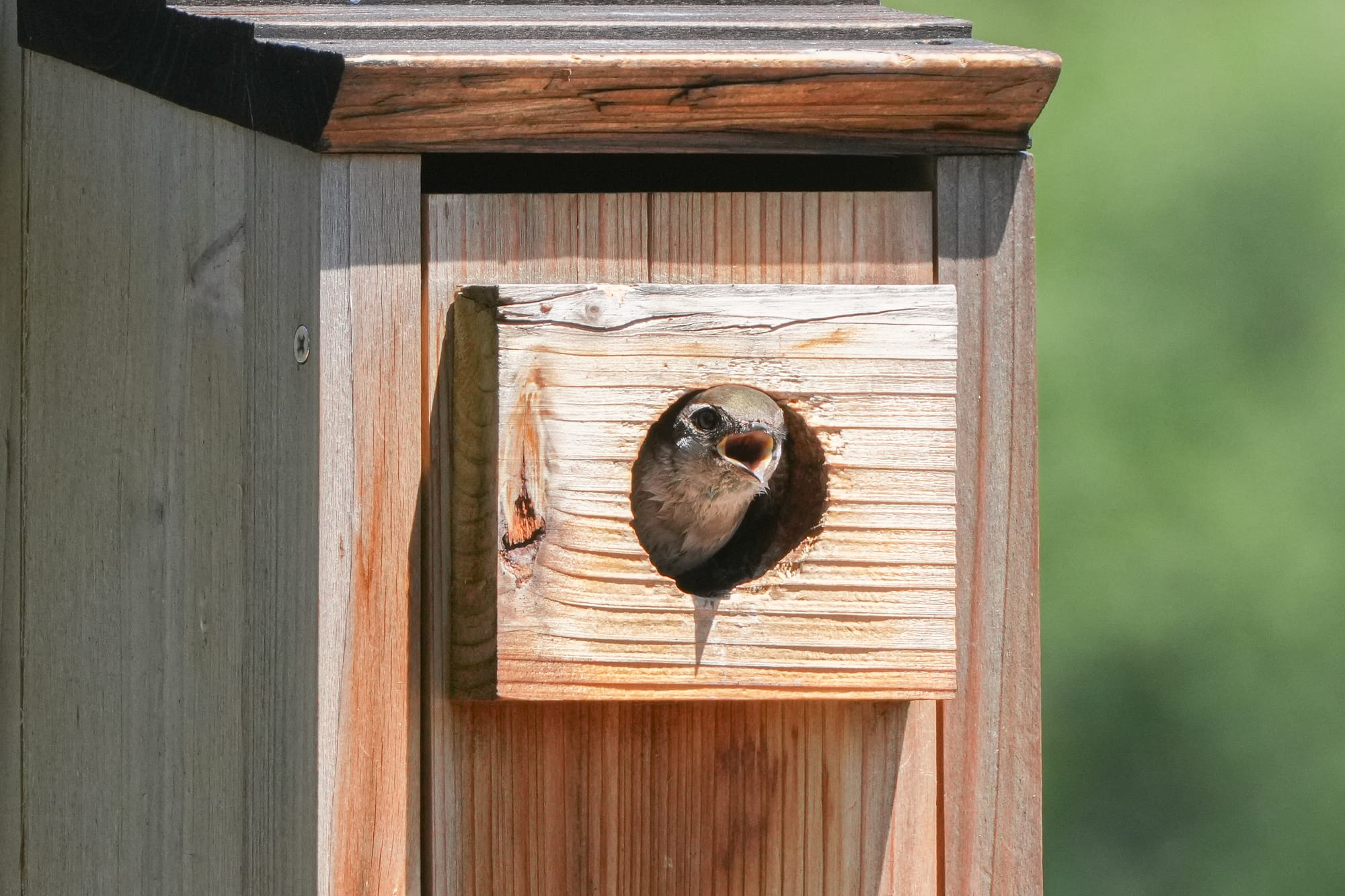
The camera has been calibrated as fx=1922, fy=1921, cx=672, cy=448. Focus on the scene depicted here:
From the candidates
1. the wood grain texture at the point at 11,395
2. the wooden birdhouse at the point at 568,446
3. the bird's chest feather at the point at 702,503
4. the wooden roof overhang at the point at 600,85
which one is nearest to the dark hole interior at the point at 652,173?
the wooden birdhouse at the point at 568,446

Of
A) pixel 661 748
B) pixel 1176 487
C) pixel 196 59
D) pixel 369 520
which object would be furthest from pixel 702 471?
pixel 1176 487

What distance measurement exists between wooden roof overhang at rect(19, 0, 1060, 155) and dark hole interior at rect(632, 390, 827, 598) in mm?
271

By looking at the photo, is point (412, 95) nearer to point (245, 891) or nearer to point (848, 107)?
point (848, 107)

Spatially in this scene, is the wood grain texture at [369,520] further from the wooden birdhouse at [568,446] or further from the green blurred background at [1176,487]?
the green blurred background at [1176,487]

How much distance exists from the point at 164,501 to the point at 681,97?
2.36ft

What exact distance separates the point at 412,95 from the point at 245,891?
0.79 meters

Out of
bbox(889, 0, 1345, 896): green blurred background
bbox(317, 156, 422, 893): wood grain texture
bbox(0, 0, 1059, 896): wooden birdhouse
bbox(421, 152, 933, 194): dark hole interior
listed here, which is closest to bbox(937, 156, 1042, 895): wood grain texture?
bbox(0, 0, 1059, 896): wooden birdhouse

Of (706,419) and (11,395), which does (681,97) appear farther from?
(11,395)

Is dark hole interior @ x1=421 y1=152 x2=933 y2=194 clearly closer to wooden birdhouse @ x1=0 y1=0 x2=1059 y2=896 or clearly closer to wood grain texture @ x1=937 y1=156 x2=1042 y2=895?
wooden birdhouse @ x1=0 y1=0 x2=1059 y2=896

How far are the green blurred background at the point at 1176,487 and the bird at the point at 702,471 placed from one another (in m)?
2.55

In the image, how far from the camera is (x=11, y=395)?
240 cm

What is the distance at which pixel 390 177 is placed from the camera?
1776mm

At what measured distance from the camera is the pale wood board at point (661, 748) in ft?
5.96

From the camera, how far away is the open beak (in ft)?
7.07
